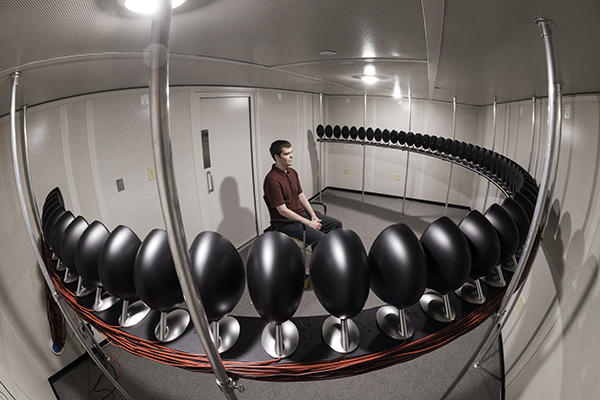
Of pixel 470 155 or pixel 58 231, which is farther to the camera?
pixel 470 155

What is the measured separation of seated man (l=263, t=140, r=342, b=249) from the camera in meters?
2.85

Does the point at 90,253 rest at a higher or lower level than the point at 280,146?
lower

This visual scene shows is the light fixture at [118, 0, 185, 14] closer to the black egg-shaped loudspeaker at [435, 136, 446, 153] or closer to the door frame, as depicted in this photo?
the door frame

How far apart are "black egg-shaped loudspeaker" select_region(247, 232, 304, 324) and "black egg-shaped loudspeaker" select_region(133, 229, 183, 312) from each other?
24cm

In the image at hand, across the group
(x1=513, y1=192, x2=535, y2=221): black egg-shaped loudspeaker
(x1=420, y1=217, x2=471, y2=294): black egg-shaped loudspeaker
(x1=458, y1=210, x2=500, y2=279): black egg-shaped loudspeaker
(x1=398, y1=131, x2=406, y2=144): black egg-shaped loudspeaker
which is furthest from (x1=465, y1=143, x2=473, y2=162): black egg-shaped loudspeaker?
(x1=420, y1=217, x2=471, y2=294): black egg-shaped loudspeaker

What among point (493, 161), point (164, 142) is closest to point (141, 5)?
point (164, 142)

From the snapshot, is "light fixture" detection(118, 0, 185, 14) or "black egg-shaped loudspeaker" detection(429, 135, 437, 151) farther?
"black egg-shaped loudspeaker" detection(429, 135, 437, 151)

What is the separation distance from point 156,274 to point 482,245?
39.4 inches

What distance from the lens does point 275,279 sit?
85 cm

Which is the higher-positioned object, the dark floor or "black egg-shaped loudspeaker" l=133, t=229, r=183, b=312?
"black egg-shaped loudspeaker" l=133, t=229, r=183, b=312

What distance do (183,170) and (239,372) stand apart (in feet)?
8.25

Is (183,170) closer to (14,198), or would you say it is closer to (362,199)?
(14,198)

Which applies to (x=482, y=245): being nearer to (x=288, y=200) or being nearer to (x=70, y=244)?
(x=70, y=244)

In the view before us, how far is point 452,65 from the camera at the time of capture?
1428 millimetres
